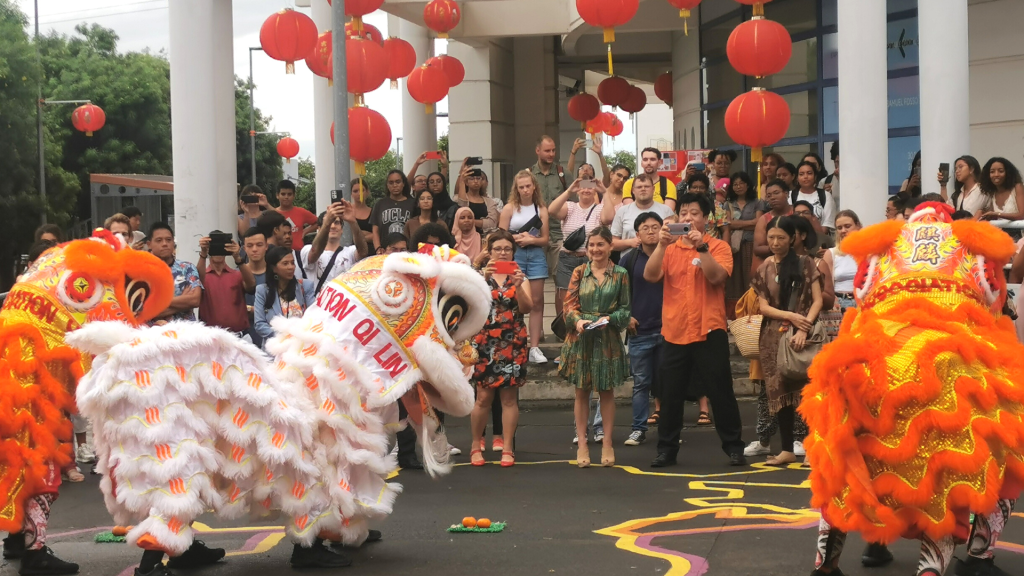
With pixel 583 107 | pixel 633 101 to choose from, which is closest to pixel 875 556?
pixel 583 107

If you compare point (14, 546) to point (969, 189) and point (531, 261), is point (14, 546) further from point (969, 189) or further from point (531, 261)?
point (969, 189)

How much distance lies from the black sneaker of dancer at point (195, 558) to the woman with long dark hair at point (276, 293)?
9.56ft

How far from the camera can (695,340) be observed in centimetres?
809

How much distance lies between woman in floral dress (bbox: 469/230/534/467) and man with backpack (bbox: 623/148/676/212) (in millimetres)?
2392

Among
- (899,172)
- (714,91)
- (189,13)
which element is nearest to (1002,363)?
(189,13)

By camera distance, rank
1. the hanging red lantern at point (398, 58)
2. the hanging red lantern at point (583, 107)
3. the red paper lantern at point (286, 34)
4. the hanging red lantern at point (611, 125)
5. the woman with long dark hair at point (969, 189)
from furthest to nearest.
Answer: the hanging red lantern at point (611, 125)
the hanging red lantern at point (583, 107)
the hanging red lantern at point (398, 58)
the red paper lantern at point (286, 34)
the woman with long dark hair at point (969, 189)

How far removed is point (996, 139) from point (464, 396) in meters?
9.86

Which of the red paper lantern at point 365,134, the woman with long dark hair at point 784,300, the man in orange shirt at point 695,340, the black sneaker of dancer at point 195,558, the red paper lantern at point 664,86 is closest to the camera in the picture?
the black sneaker of dancer at point 195,558

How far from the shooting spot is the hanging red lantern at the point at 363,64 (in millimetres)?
11438

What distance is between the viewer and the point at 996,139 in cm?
1358

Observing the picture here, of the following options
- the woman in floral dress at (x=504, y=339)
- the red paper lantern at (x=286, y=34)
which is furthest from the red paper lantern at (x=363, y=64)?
the woman in floral dress at (x=504, y=339)

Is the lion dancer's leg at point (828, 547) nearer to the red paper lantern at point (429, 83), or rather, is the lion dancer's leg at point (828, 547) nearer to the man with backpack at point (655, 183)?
the man with backpack at point (655, 183)

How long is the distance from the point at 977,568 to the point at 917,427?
875mm

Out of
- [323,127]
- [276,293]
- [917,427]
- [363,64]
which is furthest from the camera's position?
[323,127]
